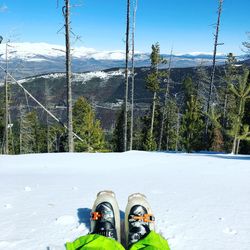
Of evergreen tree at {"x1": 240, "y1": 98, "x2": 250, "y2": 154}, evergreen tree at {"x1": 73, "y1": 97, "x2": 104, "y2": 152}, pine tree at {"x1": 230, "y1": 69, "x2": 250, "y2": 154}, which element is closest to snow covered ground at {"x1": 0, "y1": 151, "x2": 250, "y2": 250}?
pine tree at {"x1": 230, "y1": 69, "x2": 250, "y2": 154}

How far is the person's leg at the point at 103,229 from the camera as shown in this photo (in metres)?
2.51

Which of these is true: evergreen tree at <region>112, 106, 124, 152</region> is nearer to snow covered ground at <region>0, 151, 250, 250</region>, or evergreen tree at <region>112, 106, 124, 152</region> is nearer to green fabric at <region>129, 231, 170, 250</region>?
snow covered ground at <region>0, 151, 250, 250</region>

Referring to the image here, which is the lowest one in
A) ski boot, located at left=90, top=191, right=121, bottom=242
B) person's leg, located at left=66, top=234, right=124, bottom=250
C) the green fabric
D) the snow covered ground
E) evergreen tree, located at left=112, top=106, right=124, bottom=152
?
evergreen tree, located at left=112, top=106, right=124, bottom=152

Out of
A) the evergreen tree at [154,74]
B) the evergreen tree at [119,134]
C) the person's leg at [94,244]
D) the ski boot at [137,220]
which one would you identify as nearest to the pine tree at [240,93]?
the ski boot at [137,220]

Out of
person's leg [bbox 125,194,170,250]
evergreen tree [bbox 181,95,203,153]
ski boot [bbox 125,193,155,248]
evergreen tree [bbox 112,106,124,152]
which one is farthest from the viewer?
evergreen tree [bbox 112,106,124,152]

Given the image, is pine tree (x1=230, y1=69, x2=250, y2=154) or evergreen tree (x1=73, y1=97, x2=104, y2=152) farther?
evergreen tree (x1=73, y1=97, x2=104, y2=152)

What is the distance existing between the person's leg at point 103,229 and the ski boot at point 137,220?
134 mm

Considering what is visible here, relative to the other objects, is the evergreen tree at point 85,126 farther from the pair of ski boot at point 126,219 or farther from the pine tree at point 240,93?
the pair of ski boot at point 126,219

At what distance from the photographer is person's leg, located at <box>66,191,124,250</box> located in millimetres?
2510

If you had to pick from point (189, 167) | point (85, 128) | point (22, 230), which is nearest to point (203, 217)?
point (22, 230)

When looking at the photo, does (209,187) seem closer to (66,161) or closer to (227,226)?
(227,226)

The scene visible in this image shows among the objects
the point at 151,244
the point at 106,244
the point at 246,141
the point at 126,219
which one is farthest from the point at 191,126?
the point at 106,244

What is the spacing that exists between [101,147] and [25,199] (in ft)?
103

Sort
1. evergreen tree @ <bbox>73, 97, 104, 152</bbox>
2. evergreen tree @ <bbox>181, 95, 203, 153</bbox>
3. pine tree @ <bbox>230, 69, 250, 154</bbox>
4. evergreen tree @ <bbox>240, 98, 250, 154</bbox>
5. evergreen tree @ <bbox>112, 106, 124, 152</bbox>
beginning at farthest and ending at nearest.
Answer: evergreen tree @ <bbox>112, 106, 124, 152</bbox>, evergreen tree @ <bbox>181, 95, 203, 153</bbox>, evergreen tree @ <bbox>73, 97, 104, 152</bbox>, evergreen tree @ <bbox>240, 98, 250, 154</bbox>, pine tree @ <bbox>230, 69, 250, 154</bbox>
